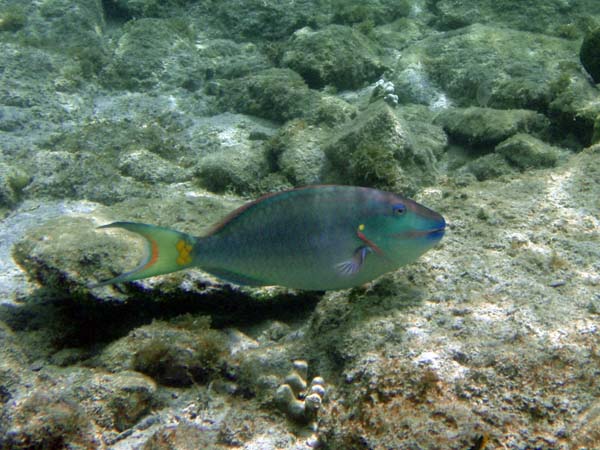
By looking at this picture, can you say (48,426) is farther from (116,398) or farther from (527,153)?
(527,153)

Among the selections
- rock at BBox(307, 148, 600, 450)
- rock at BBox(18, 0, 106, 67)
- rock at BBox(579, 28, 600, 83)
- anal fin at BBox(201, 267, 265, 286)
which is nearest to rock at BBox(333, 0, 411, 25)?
rock at BBox(579, 28, 600, 83)

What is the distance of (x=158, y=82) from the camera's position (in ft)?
28.2

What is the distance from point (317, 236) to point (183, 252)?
0.70m

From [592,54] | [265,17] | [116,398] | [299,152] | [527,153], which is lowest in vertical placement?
[116,398]

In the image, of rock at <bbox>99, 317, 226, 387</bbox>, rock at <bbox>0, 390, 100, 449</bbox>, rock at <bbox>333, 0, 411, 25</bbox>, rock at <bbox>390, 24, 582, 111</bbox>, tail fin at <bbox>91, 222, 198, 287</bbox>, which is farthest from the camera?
rock at <bbox>333, 0, 411, 25</bbox>

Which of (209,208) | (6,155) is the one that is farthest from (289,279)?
(6,155)

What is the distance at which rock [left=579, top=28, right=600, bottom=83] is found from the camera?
6.03m

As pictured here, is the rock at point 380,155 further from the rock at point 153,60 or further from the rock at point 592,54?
the rock at point 153,60

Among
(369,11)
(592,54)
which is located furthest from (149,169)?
(369,11)

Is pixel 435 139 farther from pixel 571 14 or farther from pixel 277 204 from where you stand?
pixel 571 14

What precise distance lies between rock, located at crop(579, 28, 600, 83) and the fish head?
5758mm

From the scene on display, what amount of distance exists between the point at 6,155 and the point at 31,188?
138 cm

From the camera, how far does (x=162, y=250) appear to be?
2039 millimetres

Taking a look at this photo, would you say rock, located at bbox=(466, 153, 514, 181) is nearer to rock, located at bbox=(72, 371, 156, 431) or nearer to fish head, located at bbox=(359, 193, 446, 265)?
fish head, located at bbox=(359, 193, 446, 265)
